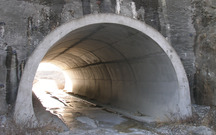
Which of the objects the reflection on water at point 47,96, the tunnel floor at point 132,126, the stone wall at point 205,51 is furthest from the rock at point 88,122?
the stone wall at point 205,51

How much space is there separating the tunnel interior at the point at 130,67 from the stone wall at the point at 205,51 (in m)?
1.25

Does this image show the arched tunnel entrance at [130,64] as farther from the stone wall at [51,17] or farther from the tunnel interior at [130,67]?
the stone wall at [51,17]

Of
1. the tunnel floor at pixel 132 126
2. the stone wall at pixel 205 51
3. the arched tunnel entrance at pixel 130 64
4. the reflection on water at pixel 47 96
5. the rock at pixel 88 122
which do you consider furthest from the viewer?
the reflection on water at pixel 47 96

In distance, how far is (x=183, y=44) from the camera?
304 inches

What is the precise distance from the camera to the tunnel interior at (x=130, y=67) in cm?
679

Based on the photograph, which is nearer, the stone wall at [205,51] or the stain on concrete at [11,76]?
the stain on concrete at [11,76]

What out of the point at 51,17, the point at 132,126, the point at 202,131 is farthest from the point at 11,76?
the point at 202,131

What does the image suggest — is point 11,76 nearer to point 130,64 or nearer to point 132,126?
point 132,126

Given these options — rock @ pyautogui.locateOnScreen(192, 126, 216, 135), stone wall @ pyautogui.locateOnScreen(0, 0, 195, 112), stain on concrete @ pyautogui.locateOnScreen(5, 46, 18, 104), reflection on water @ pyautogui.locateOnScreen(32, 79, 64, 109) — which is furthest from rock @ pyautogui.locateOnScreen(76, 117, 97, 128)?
reflection on water @ pyautogui.locateOnScreen(32, 79, 64, 109)

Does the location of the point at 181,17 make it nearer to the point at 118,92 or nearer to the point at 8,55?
the point at 118,92

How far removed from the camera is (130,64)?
8703 millimetres

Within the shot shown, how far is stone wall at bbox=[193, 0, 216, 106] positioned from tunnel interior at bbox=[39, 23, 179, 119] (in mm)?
1249

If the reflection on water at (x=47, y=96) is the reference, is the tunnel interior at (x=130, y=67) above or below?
above

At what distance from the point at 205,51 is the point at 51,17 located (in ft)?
17.6
